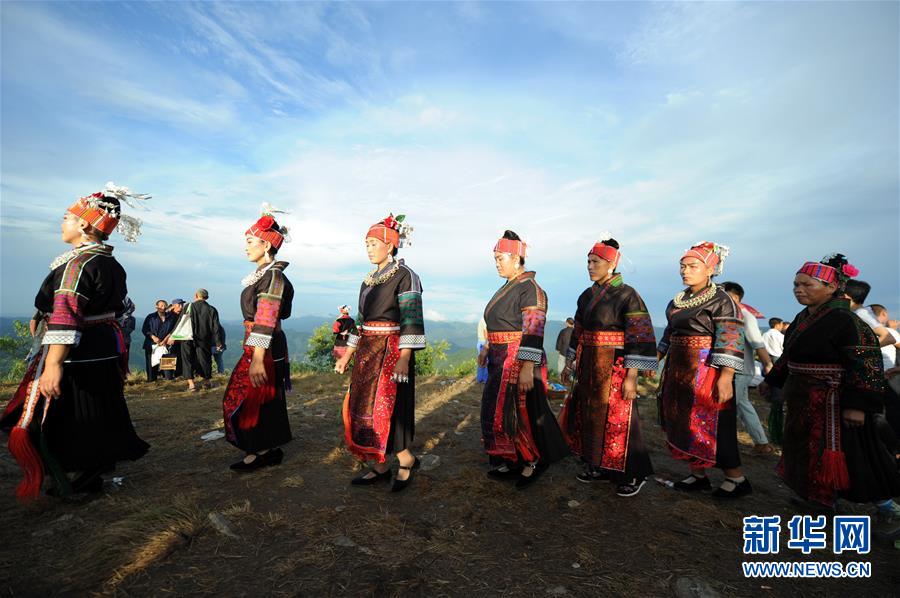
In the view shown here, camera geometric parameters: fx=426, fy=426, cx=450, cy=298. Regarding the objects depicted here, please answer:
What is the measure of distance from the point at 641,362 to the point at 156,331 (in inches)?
457

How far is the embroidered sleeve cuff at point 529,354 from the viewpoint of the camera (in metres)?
3.94

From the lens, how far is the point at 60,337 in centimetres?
320

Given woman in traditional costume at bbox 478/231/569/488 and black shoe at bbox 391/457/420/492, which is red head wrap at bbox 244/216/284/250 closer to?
woman in traditional costume at bbox 478/231/569/488

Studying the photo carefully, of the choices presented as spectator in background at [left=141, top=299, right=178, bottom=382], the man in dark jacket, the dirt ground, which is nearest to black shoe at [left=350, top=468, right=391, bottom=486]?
the dirt ground

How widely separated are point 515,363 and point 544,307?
24.3 inches

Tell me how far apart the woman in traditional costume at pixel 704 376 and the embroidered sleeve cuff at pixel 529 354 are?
4.77 feet

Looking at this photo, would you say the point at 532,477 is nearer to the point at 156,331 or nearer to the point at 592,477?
the point at 592,477

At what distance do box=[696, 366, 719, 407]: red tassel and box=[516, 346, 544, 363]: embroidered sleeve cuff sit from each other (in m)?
1.55

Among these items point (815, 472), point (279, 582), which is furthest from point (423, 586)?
point (815, 472)

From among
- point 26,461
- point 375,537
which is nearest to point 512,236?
point 375,537

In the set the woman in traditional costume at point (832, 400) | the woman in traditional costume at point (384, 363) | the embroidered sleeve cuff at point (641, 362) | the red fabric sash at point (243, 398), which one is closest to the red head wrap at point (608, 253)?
the embroidered sleeve cuff at point (641, 362)

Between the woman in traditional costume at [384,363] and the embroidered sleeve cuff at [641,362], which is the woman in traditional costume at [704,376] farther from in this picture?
the woman in traditional costume at [384,363]

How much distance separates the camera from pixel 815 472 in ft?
11.8

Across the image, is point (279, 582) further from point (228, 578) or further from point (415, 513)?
point (415, 513)
